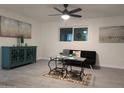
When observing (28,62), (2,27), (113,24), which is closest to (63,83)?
(28,62)

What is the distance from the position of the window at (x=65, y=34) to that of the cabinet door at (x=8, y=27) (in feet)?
Result: 8.25

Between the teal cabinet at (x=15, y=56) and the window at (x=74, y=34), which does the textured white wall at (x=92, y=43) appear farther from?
the teal cabinet at (x=15, y=56)

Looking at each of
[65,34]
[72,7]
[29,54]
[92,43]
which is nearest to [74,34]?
[65,34]

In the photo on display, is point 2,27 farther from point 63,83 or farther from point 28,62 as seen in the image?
point 63,83

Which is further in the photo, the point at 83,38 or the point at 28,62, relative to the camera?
the point at 83,38

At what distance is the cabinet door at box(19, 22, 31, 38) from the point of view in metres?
5.75

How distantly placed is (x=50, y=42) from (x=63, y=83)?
4.13 meters

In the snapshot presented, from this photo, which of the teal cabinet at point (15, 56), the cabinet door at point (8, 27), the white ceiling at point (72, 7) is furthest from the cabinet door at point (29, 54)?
the white ceiling at point (72, 7)

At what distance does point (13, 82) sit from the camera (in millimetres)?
3234

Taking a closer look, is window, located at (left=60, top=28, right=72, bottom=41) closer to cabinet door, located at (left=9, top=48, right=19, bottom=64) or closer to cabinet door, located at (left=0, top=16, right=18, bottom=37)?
cabinet door, located at (left=0, top=16, right=18, bottom=37)

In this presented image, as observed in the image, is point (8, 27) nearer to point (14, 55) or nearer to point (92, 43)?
point (14, 55)

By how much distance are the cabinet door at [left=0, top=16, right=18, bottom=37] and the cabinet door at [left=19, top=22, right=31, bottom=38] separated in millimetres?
308

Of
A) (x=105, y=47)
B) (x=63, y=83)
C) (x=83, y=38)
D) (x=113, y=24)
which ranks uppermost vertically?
(x=113, y=24)
